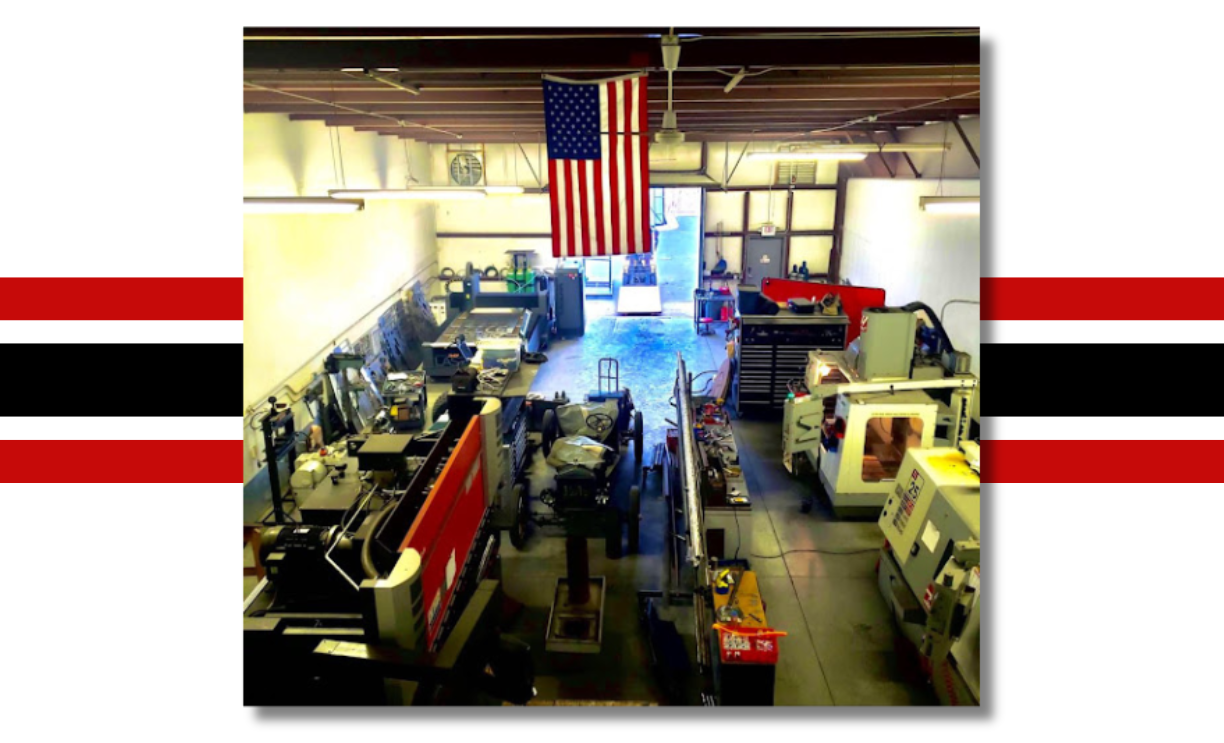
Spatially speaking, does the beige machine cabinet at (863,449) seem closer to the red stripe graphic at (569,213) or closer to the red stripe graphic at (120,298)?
the red stripe graphic at (569,213)

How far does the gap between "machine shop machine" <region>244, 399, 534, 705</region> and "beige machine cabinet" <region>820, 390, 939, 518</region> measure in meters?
4.29

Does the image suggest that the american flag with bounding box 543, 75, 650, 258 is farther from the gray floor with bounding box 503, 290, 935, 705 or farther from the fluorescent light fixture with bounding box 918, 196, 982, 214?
the gray floor with bounding box 503, 290, 935, 705

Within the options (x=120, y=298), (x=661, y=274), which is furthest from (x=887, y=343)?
(x=661, y=274)

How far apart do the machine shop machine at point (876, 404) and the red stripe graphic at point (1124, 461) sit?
430cm

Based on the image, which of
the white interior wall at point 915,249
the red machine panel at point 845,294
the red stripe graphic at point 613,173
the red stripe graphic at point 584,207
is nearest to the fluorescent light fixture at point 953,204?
the white interior wall at point 915,249

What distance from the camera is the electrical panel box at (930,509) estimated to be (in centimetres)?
459

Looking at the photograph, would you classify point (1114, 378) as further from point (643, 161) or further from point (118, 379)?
point (118, 379)

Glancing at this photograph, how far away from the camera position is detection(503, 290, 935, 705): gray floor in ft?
16.2

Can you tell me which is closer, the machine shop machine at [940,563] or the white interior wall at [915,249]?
the machine shop machine at [940,563]

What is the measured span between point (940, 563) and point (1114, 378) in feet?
8.14

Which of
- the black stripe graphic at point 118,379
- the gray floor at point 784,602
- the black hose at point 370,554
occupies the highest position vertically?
the black stripe graphic at point 118,379

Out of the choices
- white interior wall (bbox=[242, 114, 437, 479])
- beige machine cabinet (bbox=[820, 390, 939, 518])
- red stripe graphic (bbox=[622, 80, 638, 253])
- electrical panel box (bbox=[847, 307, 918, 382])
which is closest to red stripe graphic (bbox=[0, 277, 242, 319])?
red stripe graphic (bbox=[622, 80, 638, 253])

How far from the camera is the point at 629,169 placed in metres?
4.23

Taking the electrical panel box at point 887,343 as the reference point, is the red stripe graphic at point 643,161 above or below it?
above
